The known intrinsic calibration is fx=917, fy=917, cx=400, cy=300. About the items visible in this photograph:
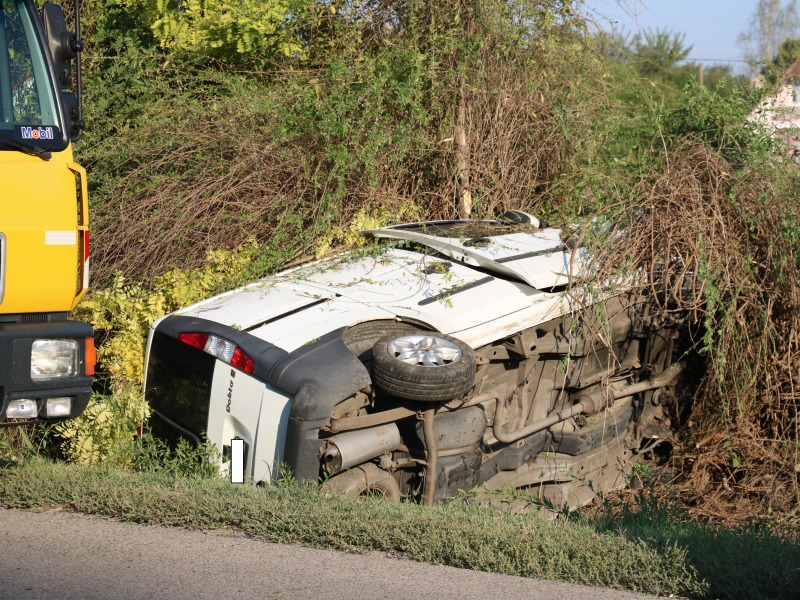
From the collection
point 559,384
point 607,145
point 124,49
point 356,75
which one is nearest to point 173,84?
point 124,49

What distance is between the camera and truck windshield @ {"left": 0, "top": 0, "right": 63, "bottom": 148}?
449cm

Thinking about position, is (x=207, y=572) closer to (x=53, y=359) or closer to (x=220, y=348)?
(x=53, y=359)

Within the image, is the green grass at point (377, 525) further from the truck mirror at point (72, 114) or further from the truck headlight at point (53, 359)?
the truck mirror at point (72, 114)

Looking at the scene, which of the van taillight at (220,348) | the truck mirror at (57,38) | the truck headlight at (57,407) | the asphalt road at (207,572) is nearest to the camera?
the asphalt road at (207,572)

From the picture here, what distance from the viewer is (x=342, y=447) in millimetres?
5090

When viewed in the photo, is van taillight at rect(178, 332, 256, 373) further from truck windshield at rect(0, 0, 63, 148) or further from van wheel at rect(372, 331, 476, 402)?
truck windshield at rect(0, 0, 63, 148)

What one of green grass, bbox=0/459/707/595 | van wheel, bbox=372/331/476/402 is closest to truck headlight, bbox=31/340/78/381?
green grass, bbox=0/459/707/595

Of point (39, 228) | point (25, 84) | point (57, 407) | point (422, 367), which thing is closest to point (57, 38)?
point (25, 84)

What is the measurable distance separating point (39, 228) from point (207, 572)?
181cm

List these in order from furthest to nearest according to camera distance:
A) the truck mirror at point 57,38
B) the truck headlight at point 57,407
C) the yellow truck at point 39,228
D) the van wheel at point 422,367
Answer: the van wheel at point 422,367 < the truck mirror at point 57,38 < the truck headlight at point 57,407 < the yellow truck at point 39,228

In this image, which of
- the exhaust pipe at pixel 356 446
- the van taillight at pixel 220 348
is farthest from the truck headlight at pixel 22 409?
the exhaust pipe at pixel 356 446

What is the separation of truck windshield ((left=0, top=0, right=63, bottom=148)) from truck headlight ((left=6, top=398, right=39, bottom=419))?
1243mm

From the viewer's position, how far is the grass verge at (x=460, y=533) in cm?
386

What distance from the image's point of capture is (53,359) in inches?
175
